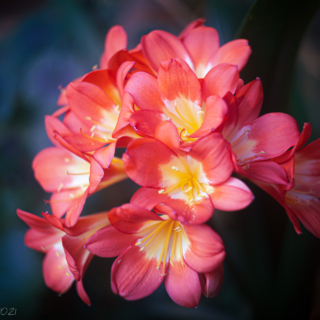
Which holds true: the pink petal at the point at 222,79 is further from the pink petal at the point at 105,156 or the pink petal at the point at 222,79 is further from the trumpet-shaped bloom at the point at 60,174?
the trumpet-shaped bloom at the point at 60,174

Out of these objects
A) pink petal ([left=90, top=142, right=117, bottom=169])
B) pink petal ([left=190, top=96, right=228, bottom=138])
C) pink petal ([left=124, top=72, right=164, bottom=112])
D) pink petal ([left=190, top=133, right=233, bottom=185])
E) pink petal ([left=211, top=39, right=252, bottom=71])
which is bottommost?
pink petal ([left=190, top=133, right=233, bottom=185])

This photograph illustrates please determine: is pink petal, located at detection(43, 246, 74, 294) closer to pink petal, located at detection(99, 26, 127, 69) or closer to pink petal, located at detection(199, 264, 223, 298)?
pink petal, located at detection(199, 264, 223, 298)

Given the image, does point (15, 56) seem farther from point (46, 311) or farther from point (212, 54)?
point (46, 311)

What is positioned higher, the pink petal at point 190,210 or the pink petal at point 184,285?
the pink petal at point 190,210

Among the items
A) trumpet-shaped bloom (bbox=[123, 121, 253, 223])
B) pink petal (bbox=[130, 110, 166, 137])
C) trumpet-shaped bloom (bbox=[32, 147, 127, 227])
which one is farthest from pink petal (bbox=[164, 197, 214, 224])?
trumpet-shaped bloom (bbox=[32, 147, 127, 227])

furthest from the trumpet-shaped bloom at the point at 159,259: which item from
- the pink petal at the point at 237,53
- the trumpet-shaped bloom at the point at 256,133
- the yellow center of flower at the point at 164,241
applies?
the pink petal at the point at 237,53

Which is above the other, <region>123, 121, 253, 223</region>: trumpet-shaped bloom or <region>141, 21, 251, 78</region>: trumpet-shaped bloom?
<region>141, 21, 251, 78</region>: trumpet-shaped bloom
